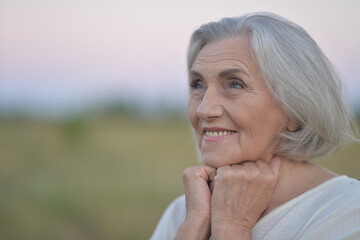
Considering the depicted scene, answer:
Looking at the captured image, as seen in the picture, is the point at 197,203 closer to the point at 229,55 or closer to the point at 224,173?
the point at 224,173

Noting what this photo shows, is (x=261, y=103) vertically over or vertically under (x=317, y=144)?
over

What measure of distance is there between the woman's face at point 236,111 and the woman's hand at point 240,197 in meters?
0.12

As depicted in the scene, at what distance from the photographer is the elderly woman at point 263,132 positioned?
2.49 meters

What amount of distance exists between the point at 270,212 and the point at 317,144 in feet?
1.76

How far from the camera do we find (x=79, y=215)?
23.3 ft

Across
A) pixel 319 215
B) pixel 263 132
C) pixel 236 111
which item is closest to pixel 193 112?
pixel 236 111

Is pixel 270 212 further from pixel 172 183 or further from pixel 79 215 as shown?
pixel 172 183

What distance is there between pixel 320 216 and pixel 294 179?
0.36 metres

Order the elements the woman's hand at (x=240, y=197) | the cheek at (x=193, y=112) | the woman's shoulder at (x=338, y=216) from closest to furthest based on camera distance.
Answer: the woman's shoulder at (x=338, y=216) → the woman's hand at (x=240, y=197) → the cheek at (x=193, y=112)

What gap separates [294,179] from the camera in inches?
104

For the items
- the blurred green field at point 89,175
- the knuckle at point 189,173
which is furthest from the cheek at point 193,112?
the blurred green field at point 89,175

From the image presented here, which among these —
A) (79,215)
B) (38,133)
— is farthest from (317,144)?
(38,133)

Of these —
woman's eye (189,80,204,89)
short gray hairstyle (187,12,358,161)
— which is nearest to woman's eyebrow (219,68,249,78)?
short gray hairstyle (187,12,358,161)

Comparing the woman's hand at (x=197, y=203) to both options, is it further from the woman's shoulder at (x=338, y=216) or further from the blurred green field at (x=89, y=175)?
the blurred green field at (x=89, y=175)
